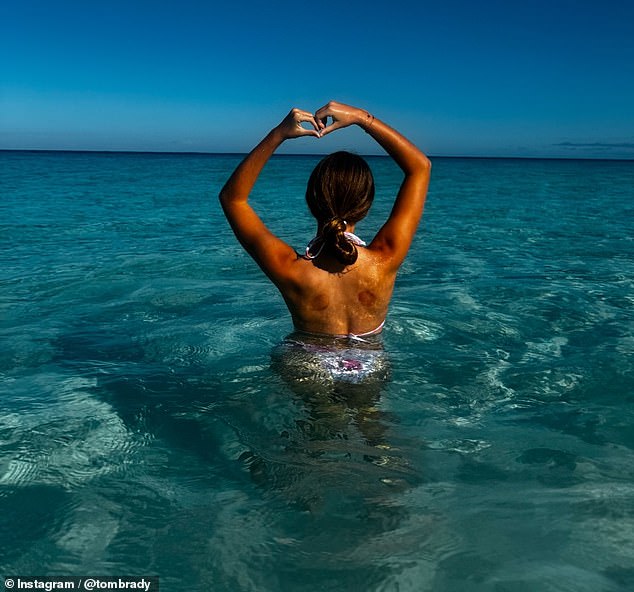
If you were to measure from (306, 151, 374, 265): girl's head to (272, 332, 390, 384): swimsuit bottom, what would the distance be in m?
0.74

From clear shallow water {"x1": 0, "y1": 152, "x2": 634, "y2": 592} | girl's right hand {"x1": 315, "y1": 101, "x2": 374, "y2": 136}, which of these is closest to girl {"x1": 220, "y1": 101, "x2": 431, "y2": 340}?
girl's right hand {"x1": 315, "y1": 101, "x2": 374, "y2": 136}

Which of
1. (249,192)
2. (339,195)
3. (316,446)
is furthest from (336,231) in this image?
(316,446)

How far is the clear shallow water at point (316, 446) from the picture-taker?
2.67 m

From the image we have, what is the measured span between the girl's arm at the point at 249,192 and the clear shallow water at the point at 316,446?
3.06 feet

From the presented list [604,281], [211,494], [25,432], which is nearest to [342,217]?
[211,494]

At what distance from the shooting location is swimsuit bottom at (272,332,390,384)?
3.77 m

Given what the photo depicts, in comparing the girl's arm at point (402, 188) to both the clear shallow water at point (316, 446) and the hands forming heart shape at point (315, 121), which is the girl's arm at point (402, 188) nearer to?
the hands forming heart shape at point (315, 121)

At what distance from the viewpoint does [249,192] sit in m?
3.25

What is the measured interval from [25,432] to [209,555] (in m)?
1.88

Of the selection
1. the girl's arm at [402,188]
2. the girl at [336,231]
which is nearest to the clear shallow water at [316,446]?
the girl at [336,231]

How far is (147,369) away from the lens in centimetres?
519

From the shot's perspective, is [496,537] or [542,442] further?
[542,442]

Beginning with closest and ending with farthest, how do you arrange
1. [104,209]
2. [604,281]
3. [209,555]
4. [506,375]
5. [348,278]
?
[209,555]
[348,278]
[506,375]
[604,281]
[104,209]

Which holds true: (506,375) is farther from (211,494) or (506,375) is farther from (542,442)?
(211,494)
